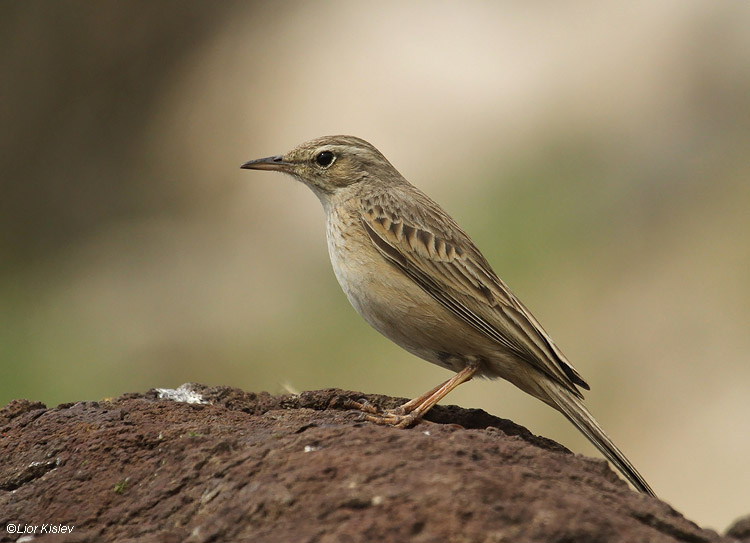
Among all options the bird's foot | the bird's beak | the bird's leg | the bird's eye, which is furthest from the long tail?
the bird's beak

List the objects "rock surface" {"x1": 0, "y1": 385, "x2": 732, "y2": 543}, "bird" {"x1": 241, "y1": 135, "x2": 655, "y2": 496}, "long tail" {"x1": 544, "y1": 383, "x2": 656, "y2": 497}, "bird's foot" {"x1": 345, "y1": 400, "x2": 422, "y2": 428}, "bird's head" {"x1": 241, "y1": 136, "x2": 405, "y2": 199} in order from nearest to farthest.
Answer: "rock surface" {"x1": 0, "y1": 385, "x2": 732, "y2": 543} → "bird's foot" {"x1": 345, "y1": 400, "x2": 422, "y2": 428} → "long tail" {"x1": 544, "y1": 383, "x2": 656, "y2": 497} → "bird" {"x1": 241, "y1": 135, "x2": 655, "y2": 496} → "bird's head" {"x1": 241, "y1": 136, "x2": 405, "y2": 199}

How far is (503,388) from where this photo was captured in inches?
480

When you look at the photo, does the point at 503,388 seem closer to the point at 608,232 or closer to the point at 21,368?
the point at 608,232

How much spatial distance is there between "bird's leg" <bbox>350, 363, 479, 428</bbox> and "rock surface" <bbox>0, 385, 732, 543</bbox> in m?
0.11

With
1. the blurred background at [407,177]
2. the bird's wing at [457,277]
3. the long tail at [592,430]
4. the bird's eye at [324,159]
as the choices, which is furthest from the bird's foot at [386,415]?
the blurred background at [407,177]

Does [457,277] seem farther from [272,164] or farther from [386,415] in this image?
[272,164]

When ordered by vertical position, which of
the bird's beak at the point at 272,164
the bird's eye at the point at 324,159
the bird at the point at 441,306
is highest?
the bird's eye at the point at 324,159

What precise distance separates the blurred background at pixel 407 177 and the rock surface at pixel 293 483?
692 cm

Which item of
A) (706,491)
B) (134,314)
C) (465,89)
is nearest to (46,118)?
(134,314)

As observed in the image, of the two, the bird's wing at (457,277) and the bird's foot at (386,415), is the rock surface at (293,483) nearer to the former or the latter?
the bird's foot at (386,415)

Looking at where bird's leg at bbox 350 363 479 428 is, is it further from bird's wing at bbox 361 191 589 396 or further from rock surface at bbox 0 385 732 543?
bird's wing at bbox 361 191 589 396

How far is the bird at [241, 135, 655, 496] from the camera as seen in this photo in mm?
6000

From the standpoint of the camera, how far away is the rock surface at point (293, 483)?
11.2 feet

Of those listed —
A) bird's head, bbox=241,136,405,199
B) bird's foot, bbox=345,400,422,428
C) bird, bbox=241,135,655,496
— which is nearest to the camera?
bird's foot, bbox=345,400,422,428
